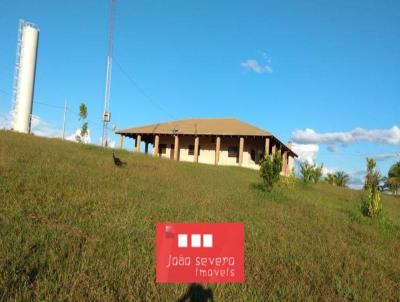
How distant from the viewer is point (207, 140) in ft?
129

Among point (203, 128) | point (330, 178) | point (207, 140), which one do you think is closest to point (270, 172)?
point (203, 128)

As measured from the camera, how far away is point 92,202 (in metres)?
8.53

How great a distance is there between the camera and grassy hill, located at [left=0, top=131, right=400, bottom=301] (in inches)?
173

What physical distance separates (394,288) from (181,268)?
4.36 m

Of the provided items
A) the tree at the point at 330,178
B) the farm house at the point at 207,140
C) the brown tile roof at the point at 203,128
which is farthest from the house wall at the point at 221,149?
the tree at the point at 330,178

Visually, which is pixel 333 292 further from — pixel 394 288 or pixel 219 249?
pixel 219 249

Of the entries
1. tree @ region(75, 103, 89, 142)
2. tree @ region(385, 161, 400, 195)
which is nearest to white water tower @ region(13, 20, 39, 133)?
tree @ region(75, 103, 89, 142)

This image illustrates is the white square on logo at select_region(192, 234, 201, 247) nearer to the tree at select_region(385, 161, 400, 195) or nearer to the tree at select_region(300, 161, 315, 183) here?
the tree at select_region(300, 161, 315, 183)

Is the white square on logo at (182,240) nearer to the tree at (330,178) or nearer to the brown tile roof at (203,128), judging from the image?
the brown tile roof at (203,128)

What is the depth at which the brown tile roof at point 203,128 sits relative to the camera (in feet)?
113

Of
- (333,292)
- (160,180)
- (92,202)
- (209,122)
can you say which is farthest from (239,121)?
(333,292)

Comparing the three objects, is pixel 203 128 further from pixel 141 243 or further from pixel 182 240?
pixel 182 240

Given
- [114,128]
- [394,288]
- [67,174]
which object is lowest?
[394,288]

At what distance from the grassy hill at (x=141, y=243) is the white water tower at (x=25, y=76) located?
32490 mm
